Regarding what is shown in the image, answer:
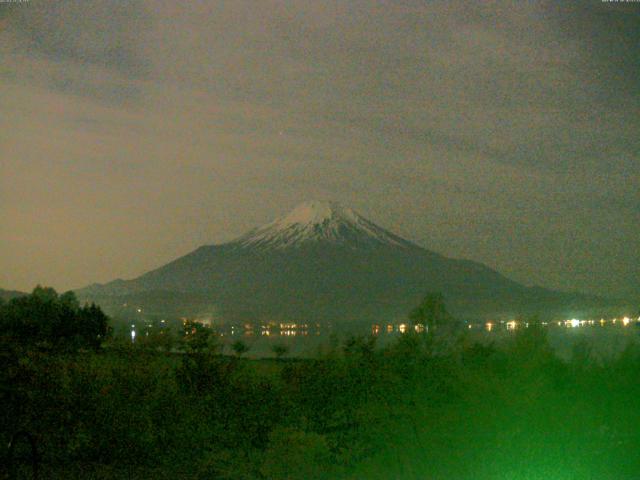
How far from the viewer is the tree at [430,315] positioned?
42.7 feet

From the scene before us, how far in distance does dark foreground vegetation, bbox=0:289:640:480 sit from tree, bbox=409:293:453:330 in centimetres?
120

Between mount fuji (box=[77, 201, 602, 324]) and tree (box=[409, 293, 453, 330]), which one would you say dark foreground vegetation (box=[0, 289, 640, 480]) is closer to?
tree (box=[409, 293, 453, 330])

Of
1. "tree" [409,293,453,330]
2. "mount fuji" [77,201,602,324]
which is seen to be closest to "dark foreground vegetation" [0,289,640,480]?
"tree" [409,293,453,330]

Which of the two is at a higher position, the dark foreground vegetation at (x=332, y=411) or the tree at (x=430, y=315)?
the tree at (x=430, y=315)

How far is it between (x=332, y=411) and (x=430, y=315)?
363cm

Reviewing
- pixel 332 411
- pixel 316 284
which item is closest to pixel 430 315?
pixel 332 411

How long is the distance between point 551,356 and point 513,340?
1.74ft

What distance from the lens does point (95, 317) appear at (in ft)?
93.8

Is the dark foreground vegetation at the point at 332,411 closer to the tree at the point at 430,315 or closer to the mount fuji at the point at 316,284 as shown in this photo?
the tree at the point at 430,315

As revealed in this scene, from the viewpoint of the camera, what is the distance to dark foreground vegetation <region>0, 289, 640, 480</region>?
8148 mm

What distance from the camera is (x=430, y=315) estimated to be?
13.5 meters

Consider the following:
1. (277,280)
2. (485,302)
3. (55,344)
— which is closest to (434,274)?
(485,302)

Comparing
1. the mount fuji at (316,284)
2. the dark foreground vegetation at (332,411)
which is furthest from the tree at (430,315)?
the mount fuji at (316,284)

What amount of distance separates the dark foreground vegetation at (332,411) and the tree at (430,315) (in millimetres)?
1202
